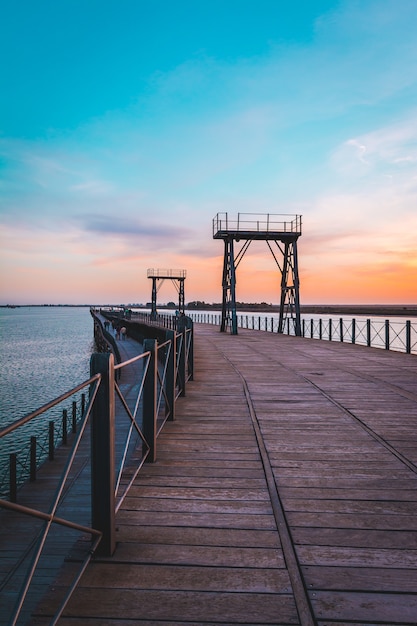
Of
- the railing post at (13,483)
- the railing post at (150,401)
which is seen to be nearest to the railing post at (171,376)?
the railing post at (150,401)

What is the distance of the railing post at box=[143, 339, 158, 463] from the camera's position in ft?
13.5

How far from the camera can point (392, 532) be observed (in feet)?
9.48

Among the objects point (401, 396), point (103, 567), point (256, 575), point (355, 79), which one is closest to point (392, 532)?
point (256, 575)

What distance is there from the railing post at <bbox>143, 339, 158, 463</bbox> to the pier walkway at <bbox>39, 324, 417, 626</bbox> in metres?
0.23

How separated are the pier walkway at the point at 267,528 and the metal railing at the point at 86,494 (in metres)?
0.16

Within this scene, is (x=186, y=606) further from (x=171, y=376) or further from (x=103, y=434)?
(x=171, y=376)

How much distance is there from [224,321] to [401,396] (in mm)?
21429

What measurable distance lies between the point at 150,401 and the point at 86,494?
16.1ft

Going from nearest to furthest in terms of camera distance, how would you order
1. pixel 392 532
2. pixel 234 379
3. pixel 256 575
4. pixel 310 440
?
pixel 256 575 < pixel 392 532 < pixel 310 440 < pixel 234 379

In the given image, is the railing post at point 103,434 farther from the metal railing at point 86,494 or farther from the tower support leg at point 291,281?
the tower support leg at point 291,281

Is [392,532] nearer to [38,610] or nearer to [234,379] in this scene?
[38,610]

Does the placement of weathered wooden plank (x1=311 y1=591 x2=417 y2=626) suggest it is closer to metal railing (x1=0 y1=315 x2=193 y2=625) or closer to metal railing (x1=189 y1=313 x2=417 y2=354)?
metal railing (x1=0 y1=315 x2=193 y2=625)

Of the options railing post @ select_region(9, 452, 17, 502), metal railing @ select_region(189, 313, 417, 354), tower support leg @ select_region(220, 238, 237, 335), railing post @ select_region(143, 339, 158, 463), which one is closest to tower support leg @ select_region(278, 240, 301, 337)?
metal railing @ select_region(189, 313, 417, 354)

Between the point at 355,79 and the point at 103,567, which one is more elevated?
the point at 355,79
